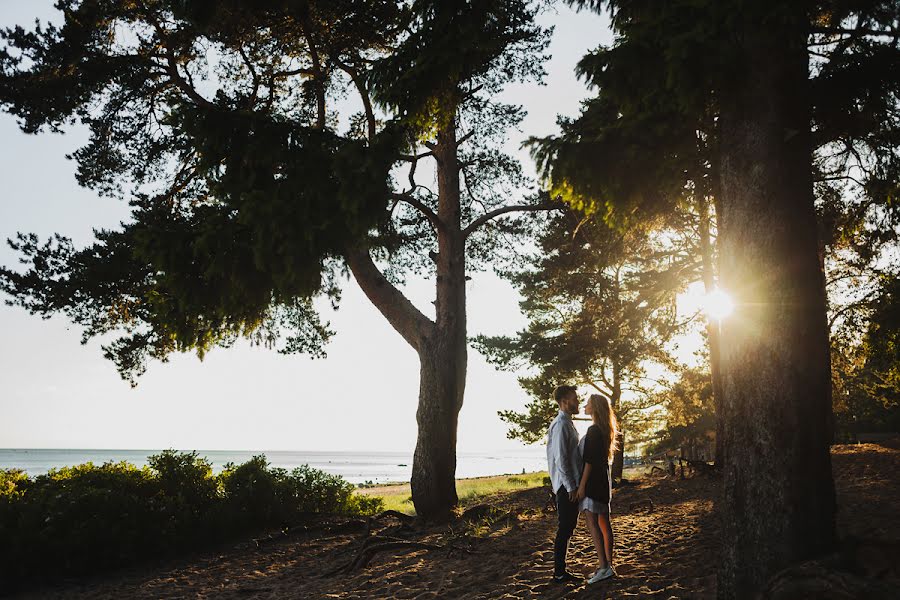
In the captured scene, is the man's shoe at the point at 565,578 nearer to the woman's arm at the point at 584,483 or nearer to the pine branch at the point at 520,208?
the woman's arm at the point at 584,483

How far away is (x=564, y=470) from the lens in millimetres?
5953

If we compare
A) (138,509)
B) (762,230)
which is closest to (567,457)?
(762,230)

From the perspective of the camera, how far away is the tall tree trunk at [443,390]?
10.8m

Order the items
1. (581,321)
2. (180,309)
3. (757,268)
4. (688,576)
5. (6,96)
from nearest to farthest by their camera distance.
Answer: (757,268) < (688,576) < (180,309) < (6,96) < (581,321)

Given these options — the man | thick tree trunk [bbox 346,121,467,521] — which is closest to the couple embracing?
the man

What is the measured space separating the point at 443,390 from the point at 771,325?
6.87 m

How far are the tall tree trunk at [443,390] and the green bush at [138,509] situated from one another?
87.8 inches

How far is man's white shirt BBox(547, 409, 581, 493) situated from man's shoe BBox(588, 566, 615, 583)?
2.50ft

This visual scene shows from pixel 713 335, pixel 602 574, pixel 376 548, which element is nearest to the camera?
pixel 602 574

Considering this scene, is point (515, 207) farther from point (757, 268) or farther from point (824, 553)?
point (824, 553)

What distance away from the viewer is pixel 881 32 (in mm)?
5789

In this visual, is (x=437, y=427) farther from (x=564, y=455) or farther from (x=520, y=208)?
(x=564, y=455)

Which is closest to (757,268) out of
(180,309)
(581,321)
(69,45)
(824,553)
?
(824,553)

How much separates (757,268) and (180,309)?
270 inches
